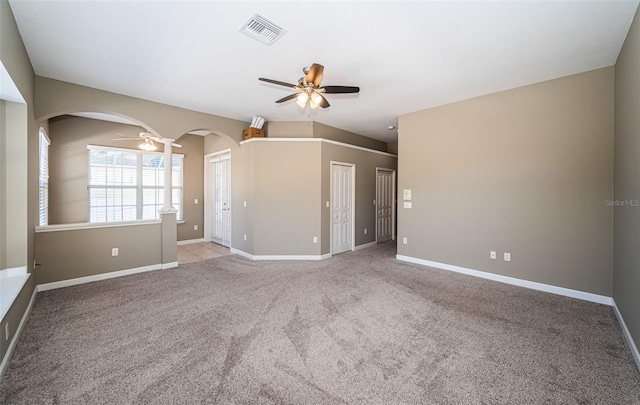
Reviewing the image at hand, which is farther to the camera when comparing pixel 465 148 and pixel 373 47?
pixel 465 148

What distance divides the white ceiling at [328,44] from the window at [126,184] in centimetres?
254

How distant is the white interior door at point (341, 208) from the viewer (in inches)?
220

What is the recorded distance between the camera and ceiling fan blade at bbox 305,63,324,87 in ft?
8.79

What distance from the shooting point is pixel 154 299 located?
331cm

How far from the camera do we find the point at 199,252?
587cm

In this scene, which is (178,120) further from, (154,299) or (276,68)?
(154,299)

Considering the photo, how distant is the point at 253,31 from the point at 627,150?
12.5 ft

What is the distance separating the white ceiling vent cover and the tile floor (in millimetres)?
4224

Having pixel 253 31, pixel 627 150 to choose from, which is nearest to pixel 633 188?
pixel 627 150

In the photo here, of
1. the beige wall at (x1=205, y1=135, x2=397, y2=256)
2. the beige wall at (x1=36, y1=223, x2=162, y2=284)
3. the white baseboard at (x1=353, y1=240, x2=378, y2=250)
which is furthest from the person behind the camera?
the white baseboard at (x1=353, y1=240, x2=378, y2=250)

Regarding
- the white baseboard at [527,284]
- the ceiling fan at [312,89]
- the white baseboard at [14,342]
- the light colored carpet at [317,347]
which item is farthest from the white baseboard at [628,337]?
the white baseboard at [14,342]

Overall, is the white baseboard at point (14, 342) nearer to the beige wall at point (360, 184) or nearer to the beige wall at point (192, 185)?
the beige wall at point (192, 185)

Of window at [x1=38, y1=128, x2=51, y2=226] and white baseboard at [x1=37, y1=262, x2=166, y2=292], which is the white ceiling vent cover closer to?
white baseboard at [x1=37, y1=262, x2=166, y2=292]

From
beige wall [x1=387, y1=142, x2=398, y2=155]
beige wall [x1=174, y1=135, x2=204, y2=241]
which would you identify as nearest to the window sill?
beige wall [x1=174, y1=135, x2=204, y2=241]
